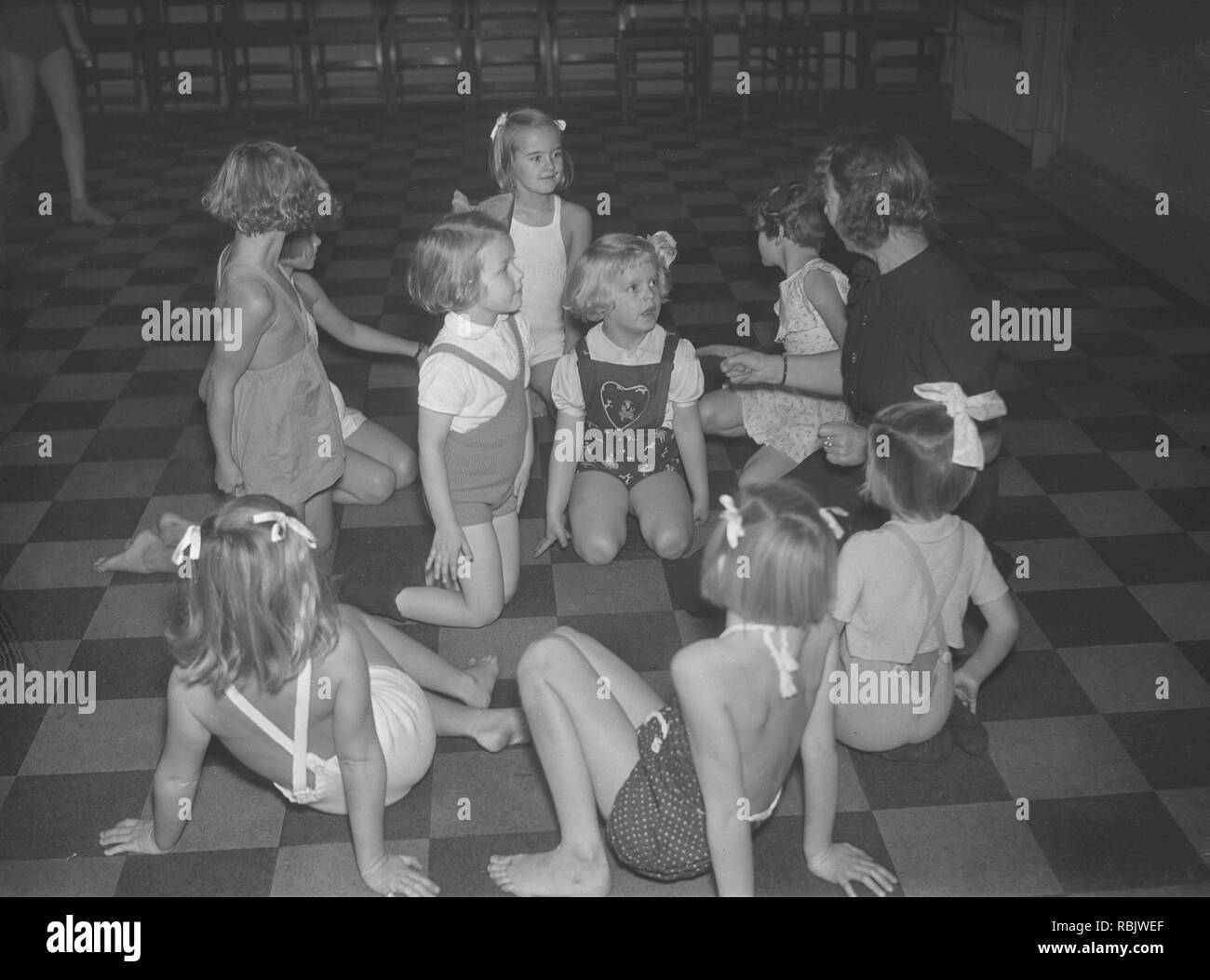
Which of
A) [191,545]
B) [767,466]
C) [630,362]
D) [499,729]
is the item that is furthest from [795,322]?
[191,545]

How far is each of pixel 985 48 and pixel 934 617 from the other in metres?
6.63

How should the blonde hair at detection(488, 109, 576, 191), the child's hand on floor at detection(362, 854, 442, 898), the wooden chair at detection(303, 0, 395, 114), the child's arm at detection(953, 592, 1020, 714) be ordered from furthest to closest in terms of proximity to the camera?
the wooden chair at detection(303, 0, 395, 114) < the blonde hair at detection(488, 109, 576, 191) < the child's arm at detection(953, 592, 1020, 714) < the child's hand on floor at detection(362, 854, 442, 898)

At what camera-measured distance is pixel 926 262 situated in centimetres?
328

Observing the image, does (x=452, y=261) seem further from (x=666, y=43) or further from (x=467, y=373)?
(x=666, y=43)

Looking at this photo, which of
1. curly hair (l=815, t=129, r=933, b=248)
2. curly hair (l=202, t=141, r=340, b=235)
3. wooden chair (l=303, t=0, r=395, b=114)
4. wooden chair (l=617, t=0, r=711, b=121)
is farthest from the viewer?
wooden chair (l=303, t=0, r=395, b=114)

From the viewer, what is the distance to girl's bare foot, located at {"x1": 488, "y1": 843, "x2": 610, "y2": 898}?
2.51 meters

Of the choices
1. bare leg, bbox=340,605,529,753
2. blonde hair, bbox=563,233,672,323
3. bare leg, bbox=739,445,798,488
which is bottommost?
bare leg, bbox=340,605,529,753

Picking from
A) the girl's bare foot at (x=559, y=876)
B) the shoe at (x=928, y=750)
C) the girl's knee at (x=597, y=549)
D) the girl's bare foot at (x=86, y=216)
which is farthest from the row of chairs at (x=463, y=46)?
the girl's bare foot at (x=559, y=876)

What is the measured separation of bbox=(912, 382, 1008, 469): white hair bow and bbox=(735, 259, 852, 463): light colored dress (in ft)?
2.61

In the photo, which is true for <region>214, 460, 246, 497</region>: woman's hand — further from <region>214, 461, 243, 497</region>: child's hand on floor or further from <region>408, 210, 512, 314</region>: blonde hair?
<region>408, 210, 512, 314</region>: blonde hair

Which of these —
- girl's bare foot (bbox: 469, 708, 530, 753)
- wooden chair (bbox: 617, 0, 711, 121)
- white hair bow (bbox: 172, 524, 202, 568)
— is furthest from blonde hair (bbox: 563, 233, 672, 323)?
wooden chair (bbox: 617, 0, 711, 121)

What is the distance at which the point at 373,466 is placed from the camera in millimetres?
4133

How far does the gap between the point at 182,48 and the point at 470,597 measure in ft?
24.4

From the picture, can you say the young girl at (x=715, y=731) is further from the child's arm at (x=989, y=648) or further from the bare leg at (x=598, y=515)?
the bare leg at (x=598, y=515)
